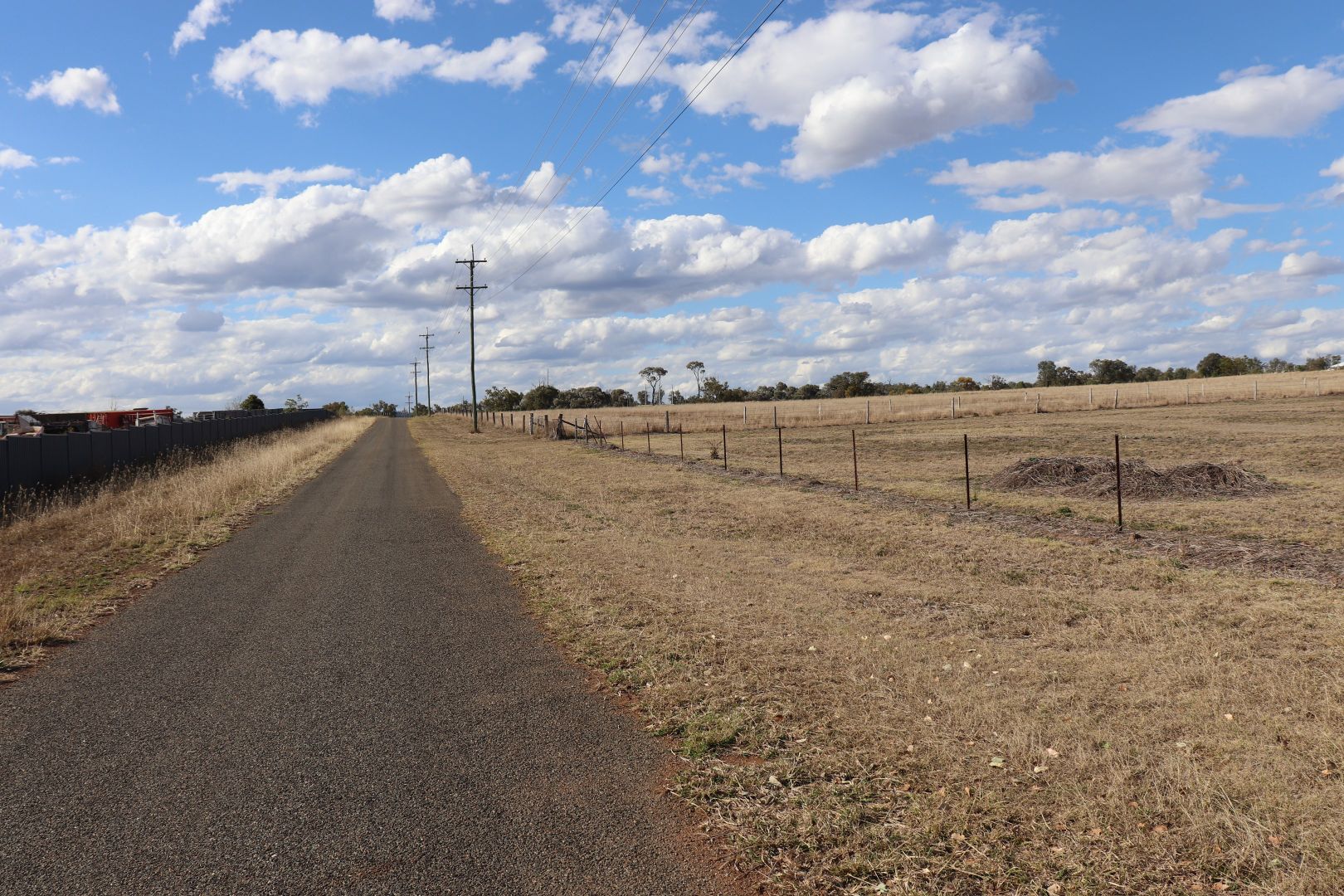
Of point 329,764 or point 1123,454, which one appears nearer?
point 329,764

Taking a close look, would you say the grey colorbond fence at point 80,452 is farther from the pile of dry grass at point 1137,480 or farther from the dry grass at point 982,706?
the pile of dry grass at point 1137,480

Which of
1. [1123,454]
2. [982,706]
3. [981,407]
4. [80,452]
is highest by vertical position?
[981,407]

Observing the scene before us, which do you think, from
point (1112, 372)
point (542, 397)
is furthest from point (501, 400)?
point (1112, 372)

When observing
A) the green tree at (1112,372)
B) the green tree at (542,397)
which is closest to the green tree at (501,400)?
the green tree at (542,397)

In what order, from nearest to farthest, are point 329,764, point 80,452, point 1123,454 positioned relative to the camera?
point 329,764
point 80,452
point 1123,454

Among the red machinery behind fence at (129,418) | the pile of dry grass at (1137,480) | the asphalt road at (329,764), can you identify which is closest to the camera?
the asphalt road at (329,764)

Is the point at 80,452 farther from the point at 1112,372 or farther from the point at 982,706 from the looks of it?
the point at 1112,372

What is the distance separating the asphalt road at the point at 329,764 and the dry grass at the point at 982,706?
519 millimetres

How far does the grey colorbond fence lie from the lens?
20.1 metres

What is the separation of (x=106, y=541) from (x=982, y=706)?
46.6 feet

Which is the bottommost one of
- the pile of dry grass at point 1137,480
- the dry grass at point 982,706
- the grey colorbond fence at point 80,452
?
the dry grass at point 982,706

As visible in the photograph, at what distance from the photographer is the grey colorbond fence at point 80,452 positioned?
20.1m

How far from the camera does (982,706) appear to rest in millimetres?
5652

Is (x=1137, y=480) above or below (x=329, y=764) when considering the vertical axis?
above
